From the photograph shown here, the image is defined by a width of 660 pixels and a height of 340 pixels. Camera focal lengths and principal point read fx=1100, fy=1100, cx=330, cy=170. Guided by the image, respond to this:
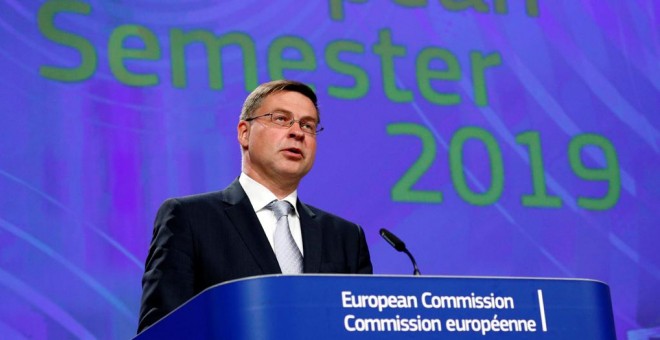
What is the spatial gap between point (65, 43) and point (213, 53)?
1.82 feet

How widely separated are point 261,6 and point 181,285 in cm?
210

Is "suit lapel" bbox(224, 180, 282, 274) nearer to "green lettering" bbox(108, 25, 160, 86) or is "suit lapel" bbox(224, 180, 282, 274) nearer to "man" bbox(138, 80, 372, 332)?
"man" bbox(138, 80, 372, 332)

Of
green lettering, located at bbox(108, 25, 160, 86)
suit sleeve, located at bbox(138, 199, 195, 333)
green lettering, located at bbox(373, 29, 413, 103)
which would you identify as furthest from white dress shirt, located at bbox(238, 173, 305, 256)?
green lettering, located at bbox(373, 29, 413, 103)

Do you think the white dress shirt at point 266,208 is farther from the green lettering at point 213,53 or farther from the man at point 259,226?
the green lettering at point 213,53

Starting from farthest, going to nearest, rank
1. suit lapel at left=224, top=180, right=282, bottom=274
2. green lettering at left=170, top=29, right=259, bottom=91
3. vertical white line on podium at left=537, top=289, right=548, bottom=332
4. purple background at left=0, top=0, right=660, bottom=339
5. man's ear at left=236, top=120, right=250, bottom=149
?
green lettering at left=170, top=29, right=259, bottom=91 < purple background at left=0, top=0, right=660, bottom=339 < man's ear at left=236, top=120, right=250, bottom=149 < suit lapel at left=224, top=180, right=282, bottom=274 < vertical white line on podium at left=537, top=289, right=548, bottom=332

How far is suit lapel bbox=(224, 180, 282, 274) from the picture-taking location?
104 inches

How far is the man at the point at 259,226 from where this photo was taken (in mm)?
2543

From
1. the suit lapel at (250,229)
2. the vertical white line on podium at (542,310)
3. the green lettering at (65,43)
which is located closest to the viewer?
the vertical white line on podium at (542,310)

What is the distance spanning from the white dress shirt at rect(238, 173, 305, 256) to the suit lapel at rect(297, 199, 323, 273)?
0.02 metres

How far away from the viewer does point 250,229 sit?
2.70m

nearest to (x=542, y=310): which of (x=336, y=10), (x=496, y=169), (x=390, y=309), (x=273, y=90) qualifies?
(x=390, y=309)

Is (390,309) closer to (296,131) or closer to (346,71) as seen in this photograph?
(296,131)

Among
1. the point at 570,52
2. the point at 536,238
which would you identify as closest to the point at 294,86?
the point at 536,238

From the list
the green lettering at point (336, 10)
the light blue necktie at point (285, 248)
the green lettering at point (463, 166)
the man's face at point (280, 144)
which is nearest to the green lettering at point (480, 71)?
the green lettering at point (463, 166)
